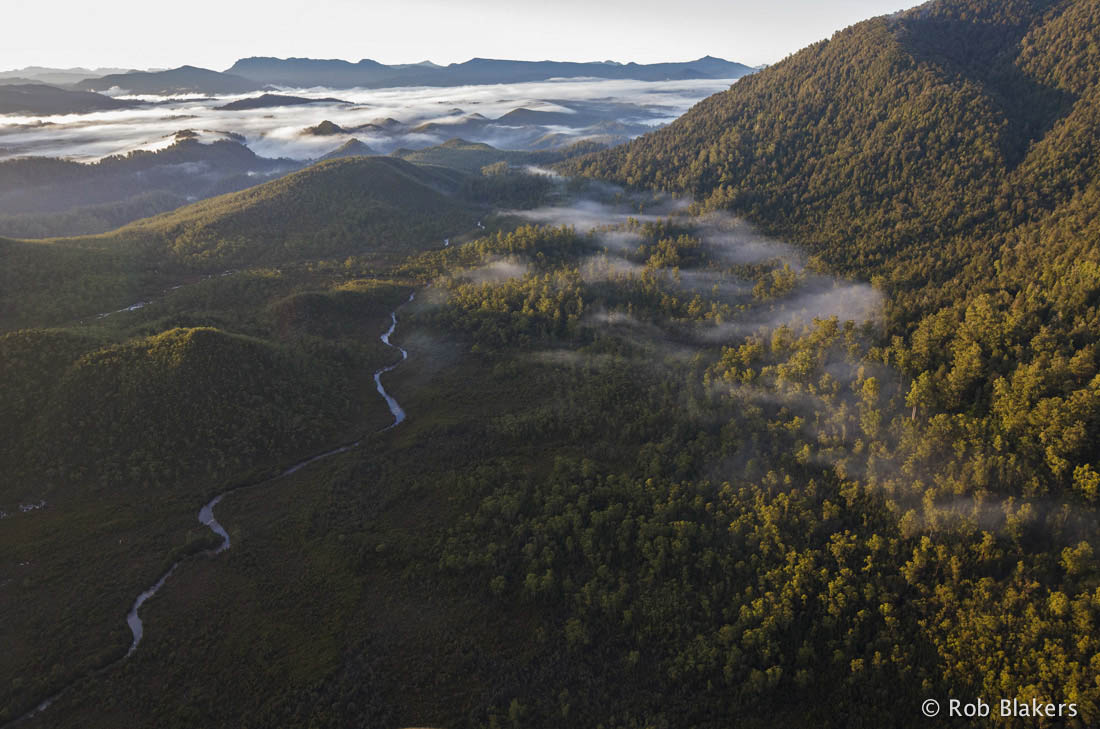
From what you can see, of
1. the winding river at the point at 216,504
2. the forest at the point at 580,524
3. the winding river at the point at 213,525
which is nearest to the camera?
the forest at the point at 580,524

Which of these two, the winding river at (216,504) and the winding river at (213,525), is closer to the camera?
the winding river at (213,525)

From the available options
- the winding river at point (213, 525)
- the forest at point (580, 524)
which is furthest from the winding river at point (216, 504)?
the forest at point (580, 524)

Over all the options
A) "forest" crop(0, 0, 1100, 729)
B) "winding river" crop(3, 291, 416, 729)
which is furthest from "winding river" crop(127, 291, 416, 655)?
"forest" crop(0, 0, 1100, 729)

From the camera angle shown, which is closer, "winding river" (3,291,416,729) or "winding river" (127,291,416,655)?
"winding river" (3,291,416,729)

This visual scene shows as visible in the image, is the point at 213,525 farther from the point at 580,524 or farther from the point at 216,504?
the point at 580,524

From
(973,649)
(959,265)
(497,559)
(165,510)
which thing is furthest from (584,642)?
(959,265)

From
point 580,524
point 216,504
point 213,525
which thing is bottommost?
point 213,525

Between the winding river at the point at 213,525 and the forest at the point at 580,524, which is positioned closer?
the forest at the point at 580,524

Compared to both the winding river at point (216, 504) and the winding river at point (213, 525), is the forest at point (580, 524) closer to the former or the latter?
the winding river at point (213, 525)

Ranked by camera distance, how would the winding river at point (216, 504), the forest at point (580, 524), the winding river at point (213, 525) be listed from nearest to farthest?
the forest at point (580, 524) < the winding river at point (213, 525) < the winding river at point (216, 504)

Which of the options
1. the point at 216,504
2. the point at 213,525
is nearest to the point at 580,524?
the point at 213,525

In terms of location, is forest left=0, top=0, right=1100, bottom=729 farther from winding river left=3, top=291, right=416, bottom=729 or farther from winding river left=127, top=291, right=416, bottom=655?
winding river left=127, top=291, right=416, bottom=655
